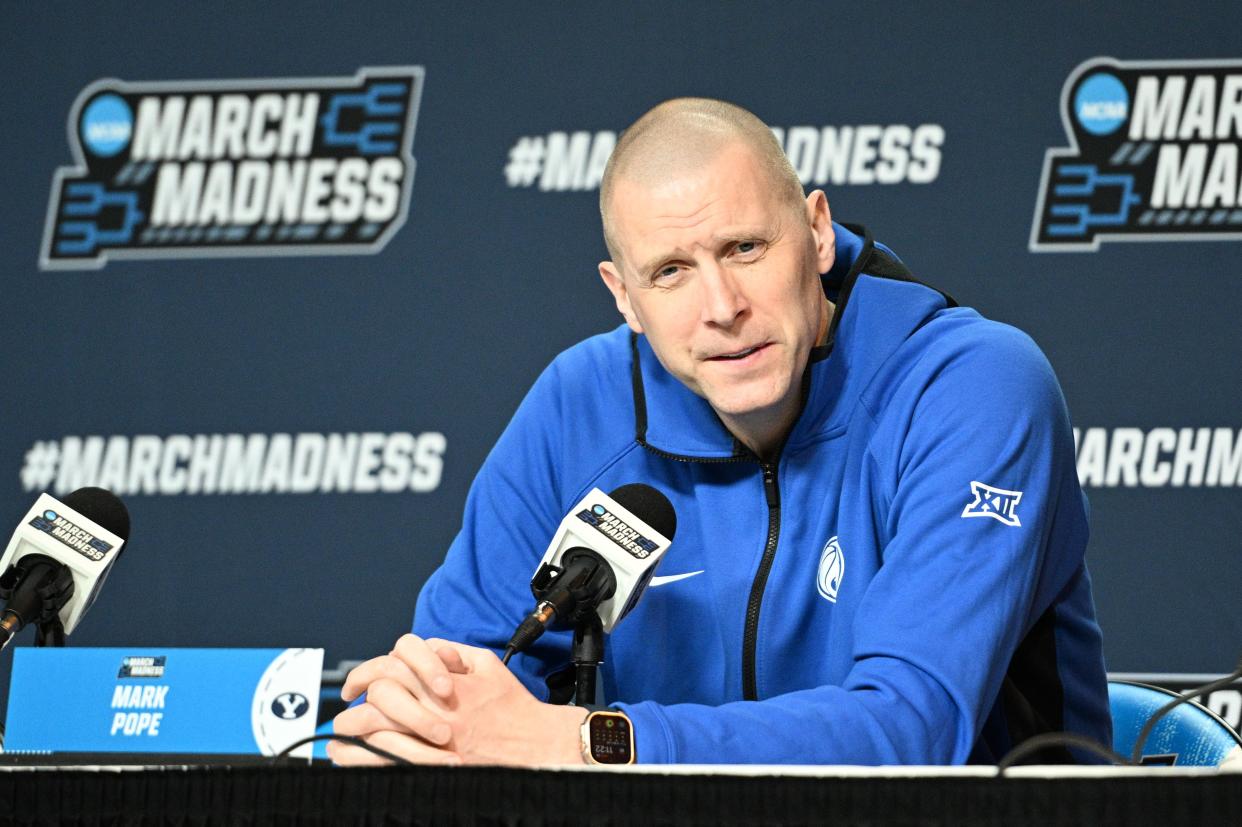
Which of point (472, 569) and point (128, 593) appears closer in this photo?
point (472, 569)

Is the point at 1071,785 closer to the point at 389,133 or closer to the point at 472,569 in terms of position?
the point at 472,569

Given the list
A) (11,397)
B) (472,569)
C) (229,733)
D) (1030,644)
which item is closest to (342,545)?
(11,397)

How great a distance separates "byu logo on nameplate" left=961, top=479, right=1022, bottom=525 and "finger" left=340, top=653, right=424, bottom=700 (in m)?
0.66

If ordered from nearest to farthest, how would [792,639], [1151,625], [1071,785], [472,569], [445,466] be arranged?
[1071,785], [792,639], [472,569], [1151,625], [445,466]

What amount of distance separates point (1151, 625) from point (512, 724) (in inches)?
90.3

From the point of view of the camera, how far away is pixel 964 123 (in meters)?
3.44

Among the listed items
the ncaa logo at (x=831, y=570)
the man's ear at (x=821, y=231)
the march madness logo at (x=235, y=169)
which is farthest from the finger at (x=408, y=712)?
the march madness logo at (x=235, y=169)

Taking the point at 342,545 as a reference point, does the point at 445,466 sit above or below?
above

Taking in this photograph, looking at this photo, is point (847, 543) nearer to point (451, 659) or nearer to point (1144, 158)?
point (451, 659)

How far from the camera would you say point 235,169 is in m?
3.68

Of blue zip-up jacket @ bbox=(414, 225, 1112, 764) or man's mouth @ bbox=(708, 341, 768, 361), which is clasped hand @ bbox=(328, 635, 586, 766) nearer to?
blue zip-up jacket @ bbox=(414, 225, 1112, 764)

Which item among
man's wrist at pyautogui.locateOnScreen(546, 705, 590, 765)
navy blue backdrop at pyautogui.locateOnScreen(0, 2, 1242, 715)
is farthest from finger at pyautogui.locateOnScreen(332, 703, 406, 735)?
navy blue backdrop at pyautogui.locateOnScreen(0, 2, 1242, 715)

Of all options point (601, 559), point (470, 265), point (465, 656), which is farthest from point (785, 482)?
point (470, 265)

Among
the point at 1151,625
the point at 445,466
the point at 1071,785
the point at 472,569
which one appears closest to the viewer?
the point at 1071,785
